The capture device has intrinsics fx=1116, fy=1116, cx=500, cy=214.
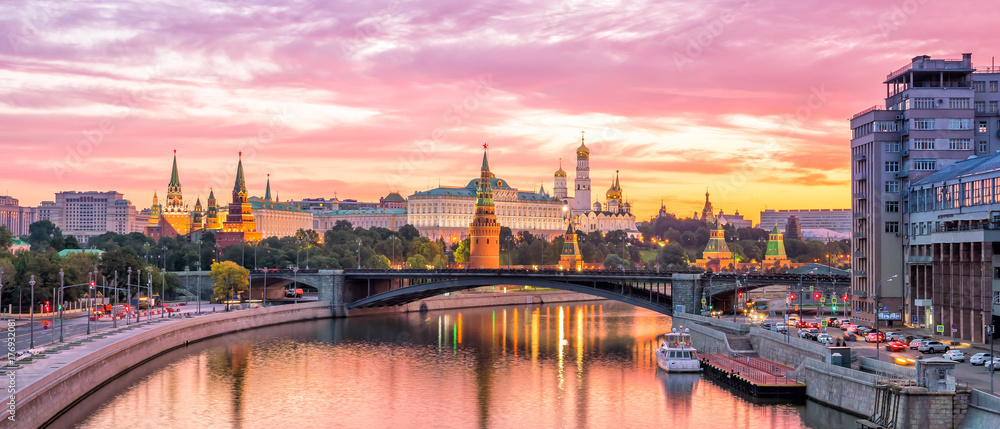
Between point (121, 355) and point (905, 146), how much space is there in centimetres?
6456

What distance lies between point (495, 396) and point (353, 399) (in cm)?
908

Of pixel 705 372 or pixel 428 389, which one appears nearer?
pixel 428 389

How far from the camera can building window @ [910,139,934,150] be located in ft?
304

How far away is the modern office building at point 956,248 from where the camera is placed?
7125cm

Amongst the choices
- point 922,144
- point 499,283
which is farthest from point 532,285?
point 922,144

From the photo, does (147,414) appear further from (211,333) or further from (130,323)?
(211,333)

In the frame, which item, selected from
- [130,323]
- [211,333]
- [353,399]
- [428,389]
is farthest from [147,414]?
[211,333]

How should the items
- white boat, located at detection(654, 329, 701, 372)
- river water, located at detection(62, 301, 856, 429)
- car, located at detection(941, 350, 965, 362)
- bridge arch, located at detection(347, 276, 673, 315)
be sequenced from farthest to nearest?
bridge arch, located at detection(347, 276, 673, 315), white boat, located at detection(654, 329, 701, 372), river water, located at detection(62, 301, 856, 429), car, located at detection(941, 350, 965, 362)

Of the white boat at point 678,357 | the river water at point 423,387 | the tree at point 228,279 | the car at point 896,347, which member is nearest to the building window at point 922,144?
the white boat at point 678,357

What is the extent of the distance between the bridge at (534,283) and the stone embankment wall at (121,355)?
28.7ft

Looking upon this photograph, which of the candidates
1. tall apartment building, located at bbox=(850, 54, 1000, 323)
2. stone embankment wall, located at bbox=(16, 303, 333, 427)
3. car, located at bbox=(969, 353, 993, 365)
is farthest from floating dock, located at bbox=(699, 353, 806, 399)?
stone embankment wall, located at bbox=(16, 303, 333, 427)

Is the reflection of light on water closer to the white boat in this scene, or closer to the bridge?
the bridge

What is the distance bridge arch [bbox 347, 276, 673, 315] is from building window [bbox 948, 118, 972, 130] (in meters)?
30.7

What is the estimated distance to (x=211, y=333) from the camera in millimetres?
104375
